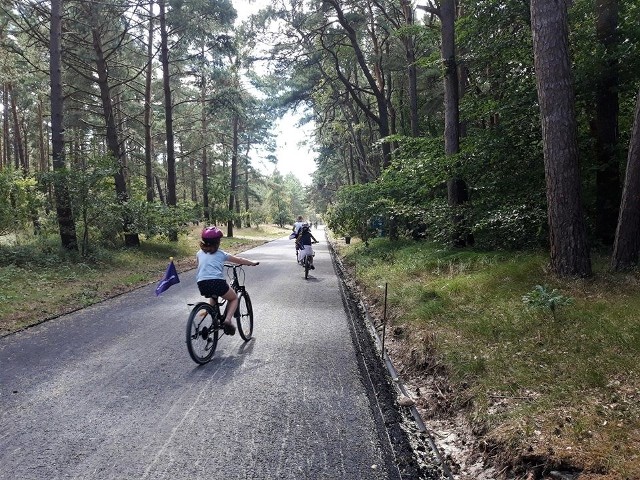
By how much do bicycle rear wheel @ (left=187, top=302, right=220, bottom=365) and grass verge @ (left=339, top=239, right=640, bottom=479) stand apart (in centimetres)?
261

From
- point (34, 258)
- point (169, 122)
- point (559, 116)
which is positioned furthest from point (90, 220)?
point (559, 116)

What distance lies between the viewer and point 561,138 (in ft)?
23.5

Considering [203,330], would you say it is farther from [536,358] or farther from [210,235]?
[536,358]

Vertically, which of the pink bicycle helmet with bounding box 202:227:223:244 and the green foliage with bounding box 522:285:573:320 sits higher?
the pink bicycle helmet with bounding box 202:227:223:244

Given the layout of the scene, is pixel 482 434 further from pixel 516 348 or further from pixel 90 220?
pixel 90 220

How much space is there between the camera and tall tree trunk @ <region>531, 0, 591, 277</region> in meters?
7.12

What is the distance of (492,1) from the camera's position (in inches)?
410

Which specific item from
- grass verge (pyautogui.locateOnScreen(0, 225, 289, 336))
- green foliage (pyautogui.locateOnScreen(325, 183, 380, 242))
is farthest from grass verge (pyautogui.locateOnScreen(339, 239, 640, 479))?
green foliage (pyautogui.locateOnScreen(325, 183, 380, 242))

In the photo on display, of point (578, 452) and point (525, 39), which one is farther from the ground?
point (525, 39)

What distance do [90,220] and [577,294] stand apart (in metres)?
14.6

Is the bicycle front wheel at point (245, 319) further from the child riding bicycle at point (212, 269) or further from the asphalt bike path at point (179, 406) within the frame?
the child riding bicycle at point (212, 269)

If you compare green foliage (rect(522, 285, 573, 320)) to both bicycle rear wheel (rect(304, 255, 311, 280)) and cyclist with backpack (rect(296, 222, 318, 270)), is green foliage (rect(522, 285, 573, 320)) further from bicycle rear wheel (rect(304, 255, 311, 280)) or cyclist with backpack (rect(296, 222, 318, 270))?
cyclist with backpack (rect(296, 222, 318, 270))

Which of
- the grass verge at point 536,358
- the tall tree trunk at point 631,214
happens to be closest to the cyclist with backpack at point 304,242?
the grass verge at point 536,358

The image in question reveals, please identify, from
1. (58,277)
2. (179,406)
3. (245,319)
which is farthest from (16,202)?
(179,406)
